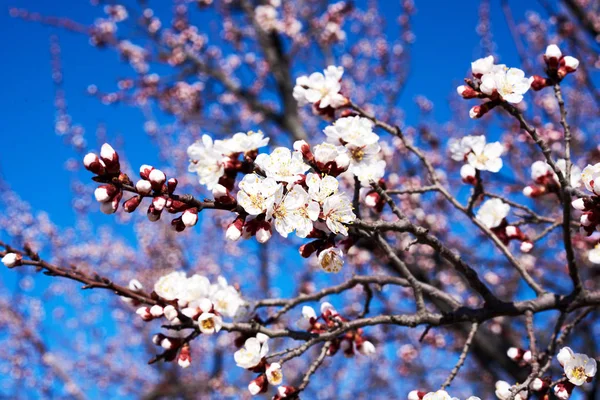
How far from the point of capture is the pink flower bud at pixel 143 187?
144 cm

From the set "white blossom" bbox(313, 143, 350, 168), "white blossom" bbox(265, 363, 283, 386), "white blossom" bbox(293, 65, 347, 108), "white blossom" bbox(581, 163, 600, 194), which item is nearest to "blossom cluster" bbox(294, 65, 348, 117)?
"white blossom" bbox(293, 65, 347, 108)

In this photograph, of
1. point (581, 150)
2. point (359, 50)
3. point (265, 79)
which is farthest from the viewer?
point (359, 50)

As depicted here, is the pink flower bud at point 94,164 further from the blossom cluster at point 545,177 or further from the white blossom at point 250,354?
the blossom cluster at point 545,177

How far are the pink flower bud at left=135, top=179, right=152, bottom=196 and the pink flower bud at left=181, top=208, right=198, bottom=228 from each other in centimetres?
13

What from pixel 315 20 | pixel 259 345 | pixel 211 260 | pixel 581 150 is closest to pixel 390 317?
pixel 259 345

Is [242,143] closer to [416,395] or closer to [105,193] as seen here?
[105,193]

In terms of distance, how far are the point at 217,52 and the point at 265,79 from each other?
7.30ft

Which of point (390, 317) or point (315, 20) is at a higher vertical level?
point (315, 20)

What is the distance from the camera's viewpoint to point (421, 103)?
820 cm

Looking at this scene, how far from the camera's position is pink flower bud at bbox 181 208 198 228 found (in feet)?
4.85

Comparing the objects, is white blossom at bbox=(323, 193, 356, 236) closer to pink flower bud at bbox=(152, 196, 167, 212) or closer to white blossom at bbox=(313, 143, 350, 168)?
white blossom at bbox=(313, 143, 350, 168)

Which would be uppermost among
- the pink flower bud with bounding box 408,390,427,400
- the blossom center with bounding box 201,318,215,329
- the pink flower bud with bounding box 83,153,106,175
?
the pink flower bud with bounding box 83,153,106,175

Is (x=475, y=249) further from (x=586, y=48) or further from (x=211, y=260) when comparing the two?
(x=211, y=260)

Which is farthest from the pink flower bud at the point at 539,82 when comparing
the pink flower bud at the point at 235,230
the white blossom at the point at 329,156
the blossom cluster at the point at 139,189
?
the blossom cluster at the point at 139,189
